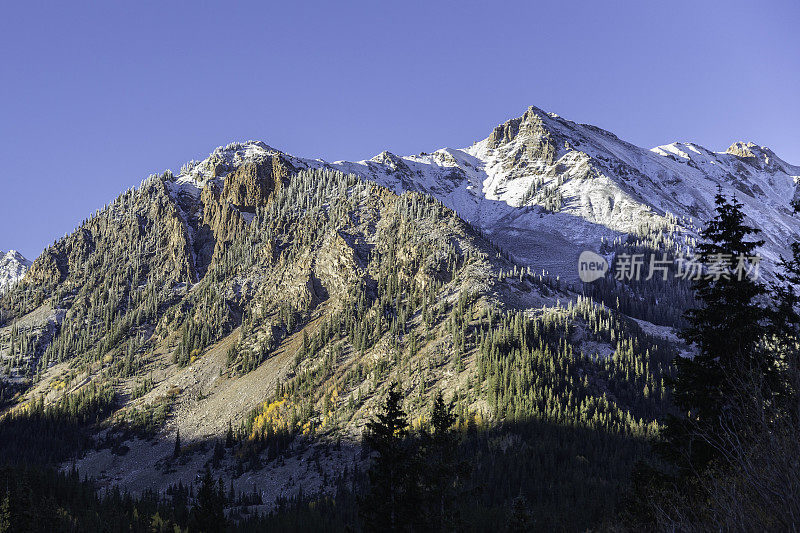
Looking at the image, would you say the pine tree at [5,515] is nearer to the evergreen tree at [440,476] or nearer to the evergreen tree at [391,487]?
the evergreen tree at [391,487]

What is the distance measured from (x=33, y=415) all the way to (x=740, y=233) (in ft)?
724

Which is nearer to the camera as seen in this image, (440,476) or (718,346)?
(718,346)

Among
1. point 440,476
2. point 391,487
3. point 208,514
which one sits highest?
point 440,476

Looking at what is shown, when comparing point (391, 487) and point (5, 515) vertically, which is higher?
point (391, 487)

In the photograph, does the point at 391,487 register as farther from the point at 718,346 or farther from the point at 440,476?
the point at 718,346

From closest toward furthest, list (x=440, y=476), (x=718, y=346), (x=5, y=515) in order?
(x=718, y=346) < (x=440, y=476) < (x=5, y=515)

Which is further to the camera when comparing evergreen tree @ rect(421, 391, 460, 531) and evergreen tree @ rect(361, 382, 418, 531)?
evergreen tree @ rect(421, 391, 460, 531)

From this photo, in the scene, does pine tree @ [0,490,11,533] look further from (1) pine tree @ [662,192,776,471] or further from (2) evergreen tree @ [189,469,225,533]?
(1) pine tree @ [662,192,776,471]

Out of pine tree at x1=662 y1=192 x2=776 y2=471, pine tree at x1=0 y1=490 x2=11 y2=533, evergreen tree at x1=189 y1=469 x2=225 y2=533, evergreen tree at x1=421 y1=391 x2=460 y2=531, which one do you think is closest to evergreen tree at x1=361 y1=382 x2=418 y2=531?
evergreen tree at x1=421 y1=391 x2=460 y2=531

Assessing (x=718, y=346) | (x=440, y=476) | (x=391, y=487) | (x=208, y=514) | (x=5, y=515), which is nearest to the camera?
(x=718, y=346)

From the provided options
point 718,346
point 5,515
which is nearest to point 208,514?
point 5,515

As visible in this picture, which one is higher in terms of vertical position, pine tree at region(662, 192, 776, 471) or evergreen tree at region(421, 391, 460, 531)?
pine tree at region(662, 192, 776, 471)

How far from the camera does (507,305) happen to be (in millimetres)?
163875

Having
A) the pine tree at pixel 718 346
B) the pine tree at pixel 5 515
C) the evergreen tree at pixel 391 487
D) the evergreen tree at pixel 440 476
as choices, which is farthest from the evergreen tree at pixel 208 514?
the pine tree at pixel 718 346
